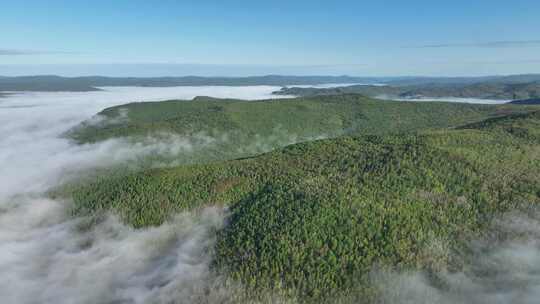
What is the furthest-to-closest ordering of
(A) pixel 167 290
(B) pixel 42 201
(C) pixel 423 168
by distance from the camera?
(B) pixel 42 201, (C) pixel 423 168, (A) pixel 167 290

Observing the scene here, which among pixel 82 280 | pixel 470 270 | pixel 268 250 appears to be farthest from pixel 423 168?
pixel 82 280

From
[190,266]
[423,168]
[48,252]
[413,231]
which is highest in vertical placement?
[423,168]

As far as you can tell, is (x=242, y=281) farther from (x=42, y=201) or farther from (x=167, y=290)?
(x=42, y=201)

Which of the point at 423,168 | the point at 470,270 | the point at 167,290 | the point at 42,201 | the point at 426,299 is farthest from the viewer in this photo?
the point at 42,201

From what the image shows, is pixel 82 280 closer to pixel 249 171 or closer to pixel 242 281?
pixel 242 281

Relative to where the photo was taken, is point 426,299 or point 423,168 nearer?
point 426,299

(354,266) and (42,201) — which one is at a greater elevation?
(354,266)
